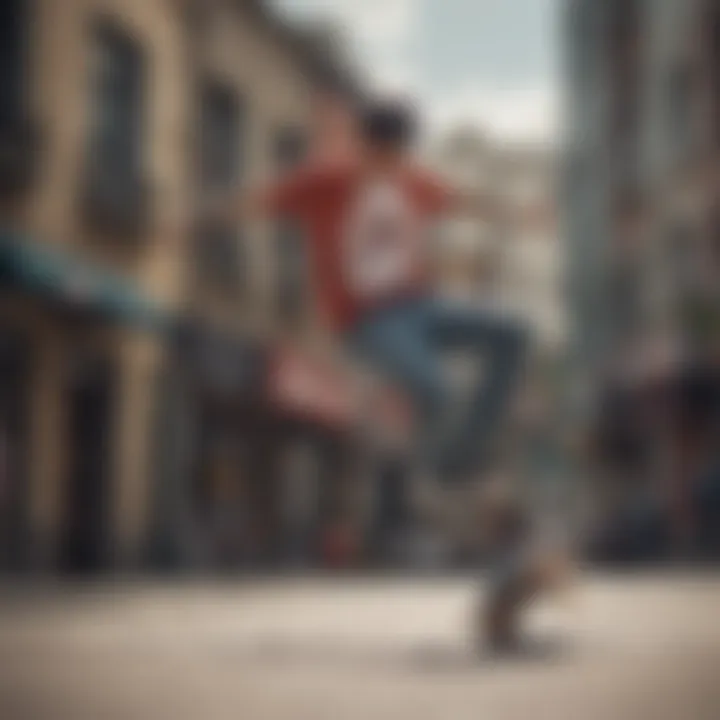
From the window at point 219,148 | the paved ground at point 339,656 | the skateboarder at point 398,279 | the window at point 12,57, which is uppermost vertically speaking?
the window at point 12,57

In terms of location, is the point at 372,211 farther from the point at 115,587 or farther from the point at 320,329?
the point at 115,587

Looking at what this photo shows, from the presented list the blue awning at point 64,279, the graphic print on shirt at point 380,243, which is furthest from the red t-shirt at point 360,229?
the blue awning at point 64,279

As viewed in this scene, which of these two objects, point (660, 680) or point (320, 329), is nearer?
point (320, 329)

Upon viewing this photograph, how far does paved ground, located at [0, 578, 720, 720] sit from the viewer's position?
1.08 metres

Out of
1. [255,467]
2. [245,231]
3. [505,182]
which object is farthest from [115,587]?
[505,182]

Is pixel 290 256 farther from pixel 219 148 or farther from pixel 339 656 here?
pixel 339 656

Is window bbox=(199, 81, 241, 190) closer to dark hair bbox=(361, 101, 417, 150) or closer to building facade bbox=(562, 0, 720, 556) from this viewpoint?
dark hair bbox=(361, 101, 417, 150)

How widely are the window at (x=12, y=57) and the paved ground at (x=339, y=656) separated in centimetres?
29

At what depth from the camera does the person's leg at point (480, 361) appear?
1.02 meters

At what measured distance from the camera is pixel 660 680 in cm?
116

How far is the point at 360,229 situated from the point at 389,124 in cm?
6

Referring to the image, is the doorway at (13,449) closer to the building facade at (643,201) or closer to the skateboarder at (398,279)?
the skateboarder at (398,279)

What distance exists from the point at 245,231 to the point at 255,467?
14cm

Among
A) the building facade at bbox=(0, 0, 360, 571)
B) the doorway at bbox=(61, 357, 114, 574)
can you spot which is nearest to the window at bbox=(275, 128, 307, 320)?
the building facade at bbox=(0, 0, 360, 571)
